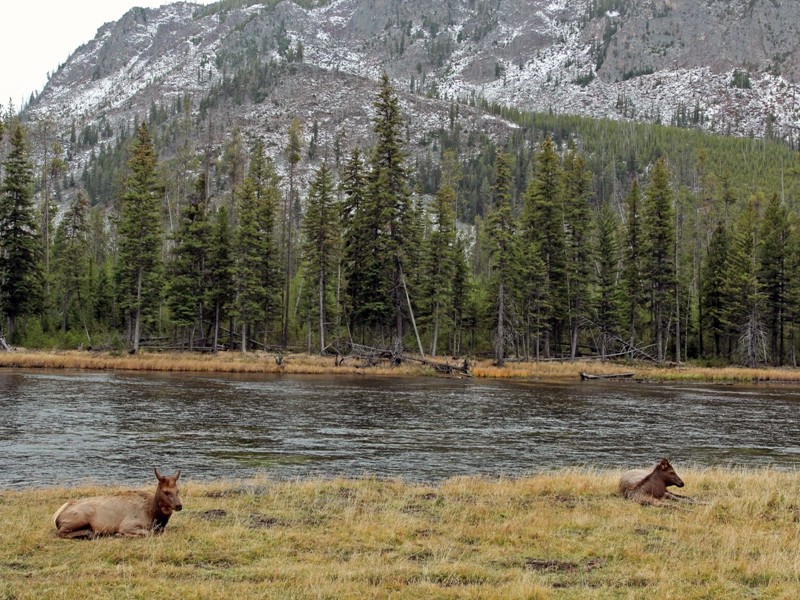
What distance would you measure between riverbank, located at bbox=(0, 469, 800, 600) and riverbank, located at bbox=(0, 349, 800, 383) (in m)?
36.5

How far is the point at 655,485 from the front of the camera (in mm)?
13688

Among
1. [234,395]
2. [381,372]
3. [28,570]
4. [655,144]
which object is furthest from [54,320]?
[655,144]

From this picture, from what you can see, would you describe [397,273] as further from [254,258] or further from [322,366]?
[254,258]

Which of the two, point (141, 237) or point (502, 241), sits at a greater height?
point (502, 241)

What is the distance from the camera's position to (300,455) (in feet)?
64.2

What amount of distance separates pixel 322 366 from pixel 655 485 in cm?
3954

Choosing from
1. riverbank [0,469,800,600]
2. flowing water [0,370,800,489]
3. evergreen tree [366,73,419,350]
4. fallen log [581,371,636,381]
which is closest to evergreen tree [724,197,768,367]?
fallen log [581,371,636,381]

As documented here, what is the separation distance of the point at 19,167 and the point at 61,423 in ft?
157

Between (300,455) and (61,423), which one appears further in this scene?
(61,423)

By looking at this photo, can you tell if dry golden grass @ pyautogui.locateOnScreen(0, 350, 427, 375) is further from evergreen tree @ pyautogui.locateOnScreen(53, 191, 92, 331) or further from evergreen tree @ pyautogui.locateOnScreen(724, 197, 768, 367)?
evergreen tree @ pyautogui.locateOnScreen(724, 197, 768, 367)

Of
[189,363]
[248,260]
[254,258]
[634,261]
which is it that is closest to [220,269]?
[248,260]

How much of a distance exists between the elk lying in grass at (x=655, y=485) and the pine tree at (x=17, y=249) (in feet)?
199

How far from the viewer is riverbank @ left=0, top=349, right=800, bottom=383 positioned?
47562 mm

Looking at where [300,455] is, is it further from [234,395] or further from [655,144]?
[655,144]
